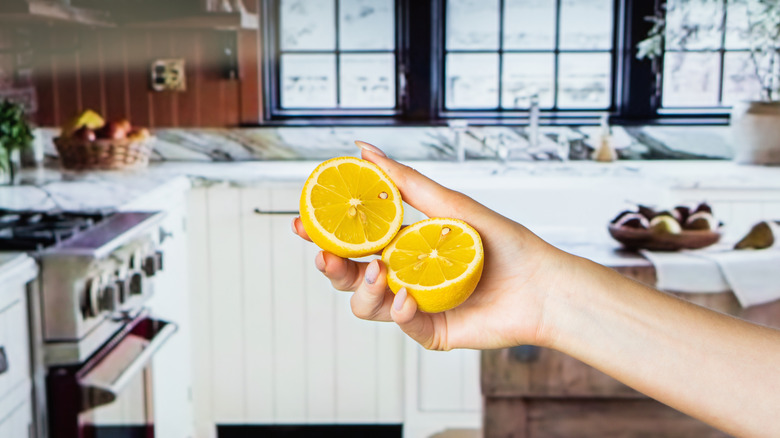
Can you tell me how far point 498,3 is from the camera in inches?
140

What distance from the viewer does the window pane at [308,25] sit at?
A: 11.6 feet

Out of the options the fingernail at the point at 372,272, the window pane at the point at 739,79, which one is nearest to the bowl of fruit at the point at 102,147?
the fingernail at the point at 372,272

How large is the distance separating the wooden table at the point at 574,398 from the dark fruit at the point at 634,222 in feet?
0.31

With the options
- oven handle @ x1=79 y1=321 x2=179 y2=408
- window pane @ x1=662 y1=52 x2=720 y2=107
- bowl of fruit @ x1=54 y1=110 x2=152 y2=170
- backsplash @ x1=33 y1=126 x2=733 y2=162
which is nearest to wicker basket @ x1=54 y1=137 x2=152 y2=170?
bowl of fruit @ x1=54 y1=110 x2=152 y2=170

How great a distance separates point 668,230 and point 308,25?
2186mm

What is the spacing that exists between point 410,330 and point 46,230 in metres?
1.06

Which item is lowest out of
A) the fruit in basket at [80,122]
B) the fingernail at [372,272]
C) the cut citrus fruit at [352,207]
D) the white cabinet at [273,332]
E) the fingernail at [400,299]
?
the white cabinet at [273,332]

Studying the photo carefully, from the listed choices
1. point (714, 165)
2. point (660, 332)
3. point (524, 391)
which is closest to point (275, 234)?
point (524, 391)

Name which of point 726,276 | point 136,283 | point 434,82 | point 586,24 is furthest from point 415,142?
point 726,276

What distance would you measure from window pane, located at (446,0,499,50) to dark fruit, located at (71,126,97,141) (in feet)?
4.79

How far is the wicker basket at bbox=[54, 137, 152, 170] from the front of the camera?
2.96 m

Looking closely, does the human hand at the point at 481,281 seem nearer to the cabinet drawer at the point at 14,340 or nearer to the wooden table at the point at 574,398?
the wooden table at the point at 574,398

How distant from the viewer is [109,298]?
1.76 metres

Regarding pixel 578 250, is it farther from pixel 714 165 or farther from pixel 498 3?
pixel 498 3
